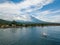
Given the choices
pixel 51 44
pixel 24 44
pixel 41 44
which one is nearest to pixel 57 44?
pixel 51 44

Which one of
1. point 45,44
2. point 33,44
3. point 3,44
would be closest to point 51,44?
point 45,44

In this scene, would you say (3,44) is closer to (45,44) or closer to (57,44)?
(45,44)

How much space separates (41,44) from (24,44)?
5.09m

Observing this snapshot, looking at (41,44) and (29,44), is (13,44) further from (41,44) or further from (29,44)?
(41,44)

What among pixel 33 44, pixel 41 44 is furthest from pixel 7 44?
pixel 41 44

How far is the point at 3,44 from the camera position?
120ft

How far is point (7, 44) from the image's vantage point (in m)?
36.3

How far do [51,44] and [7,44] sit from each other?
13048 millimetres

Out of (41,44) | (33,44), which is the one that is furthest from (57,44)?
(33,44)

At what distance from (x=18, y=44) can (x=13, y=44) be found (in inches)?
57.5

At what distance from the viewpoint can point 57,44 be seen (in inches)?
1465

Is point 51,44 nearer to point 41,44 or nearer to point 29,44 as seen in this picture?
point 41,44

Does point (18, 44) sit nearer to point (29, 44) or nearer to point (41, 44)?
point (29, 44)

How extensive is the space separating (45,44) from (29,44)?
15.8 feet
